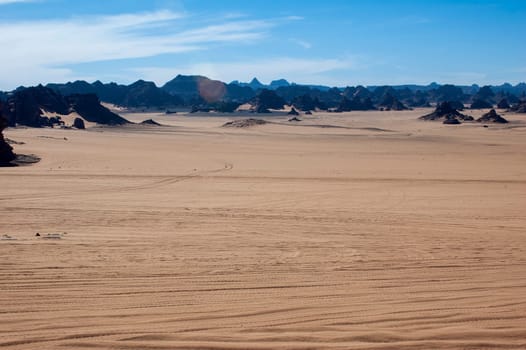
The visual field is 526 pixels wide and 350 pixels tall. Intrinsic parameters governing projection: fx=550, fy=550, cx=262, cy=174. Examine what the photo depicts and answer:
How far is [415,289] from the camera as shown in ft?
21.8

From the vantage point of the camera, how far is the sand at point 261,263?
17.4 feet

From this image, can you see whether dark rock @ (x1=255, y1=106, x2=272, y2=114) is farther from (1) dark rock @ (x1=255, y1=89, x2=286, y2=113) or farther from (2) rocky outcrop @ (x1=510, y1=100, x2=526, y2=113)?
(2) rocky outcrop @ (x1=510, y1=100, x2=526, y2=113)

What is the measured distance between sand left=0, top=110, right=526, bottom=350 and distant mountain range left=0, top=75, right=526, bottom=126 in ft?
133

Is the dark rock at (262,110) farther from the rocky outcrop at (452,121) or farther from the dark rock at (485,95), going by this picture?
the dark rock at (485,95)

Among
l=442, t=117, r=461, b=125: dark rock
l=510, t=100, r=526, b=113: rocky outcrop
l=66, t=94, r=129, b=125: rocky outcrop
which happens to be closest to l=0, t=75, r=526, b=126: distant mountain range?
l=66, t=94, r=129, b=125: rocky outcrop

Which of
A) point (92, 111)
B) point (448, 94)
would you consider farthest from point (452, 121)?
point (448, 94)

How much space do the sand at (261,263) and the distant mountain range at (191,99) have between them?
40600mm

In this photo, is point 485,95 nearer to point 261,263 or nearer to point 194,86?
point 194,86

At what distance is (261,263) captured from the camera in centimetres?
782

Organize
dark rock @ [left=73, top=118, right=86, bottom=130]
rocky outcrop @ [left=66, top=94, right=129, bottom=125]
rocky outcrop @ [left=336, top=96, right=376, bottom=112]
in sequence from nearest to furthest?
dark rock @ [left=73, top=118, right=86, bottom=130] → rocky outcrop @ [left=66, top=94, right=129, bottom=125] → rocky outcrop @ [left=336, top=96, right=376, bottom=112]

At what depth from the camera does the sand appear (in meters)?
5.30

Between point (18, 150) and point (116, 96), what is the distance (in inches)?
3768

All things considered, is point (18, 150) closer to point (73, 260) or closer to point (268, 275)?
point (73, 260)

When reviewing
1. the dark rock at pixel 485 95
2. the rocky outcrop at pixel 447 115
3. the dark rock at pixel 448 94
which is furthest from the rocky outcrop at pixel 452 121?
the dark rock at pixel 448 94
